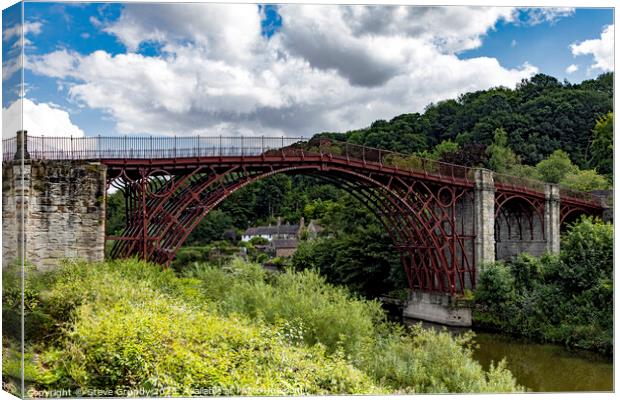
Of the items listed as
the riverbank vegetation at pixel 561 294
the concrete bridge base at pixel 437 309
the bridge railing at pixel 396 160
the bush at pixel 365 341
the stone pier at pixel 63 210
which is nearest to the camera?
the bush at pixel 365 341

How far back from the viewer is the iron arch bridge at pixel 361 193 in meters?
16.7

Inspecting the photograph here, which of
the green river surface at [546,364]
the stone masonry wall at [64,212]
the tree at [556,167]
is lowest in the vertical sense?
the green river surface at [546,364]

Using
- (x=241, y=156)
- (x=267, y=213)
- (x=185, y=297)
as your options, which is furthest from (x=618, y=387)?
(x=267, y=213)

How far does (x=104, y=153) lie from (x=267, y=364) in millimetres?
9110

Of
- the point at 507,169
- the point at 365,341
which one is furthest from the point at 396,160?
the point at 507,169

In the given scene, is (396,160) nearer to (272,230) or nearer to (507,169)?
(507,169)

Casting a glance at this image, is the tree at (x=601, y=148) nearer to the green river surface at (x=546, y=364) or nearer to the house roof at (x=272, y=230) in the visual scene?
the green river surface at (x=546, y=364)

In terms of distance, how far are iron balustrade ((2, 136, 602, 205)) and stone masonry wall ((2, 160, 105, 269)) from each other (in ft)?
1.39

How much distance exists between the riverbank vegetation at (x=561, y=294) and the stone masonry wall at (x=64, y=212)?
14364mm

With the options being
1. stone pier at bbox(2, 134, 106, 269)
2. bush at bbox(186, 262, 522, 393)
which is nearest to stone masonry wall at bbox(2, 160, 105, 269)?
stone pier at bbox(2, 134, 106, 269)

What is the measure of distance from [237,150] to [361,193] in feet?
26.5

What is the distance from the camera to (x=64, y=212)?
13945 mm

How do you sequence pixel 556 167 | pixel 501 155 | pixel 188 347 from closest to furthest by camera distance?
pixel 188 347
pixel 556 167
pixel 501 155

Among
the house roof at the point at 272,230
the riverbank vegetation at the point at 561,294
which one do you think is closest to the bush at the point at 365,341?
the riverbank vegetation at the point at 561,294
